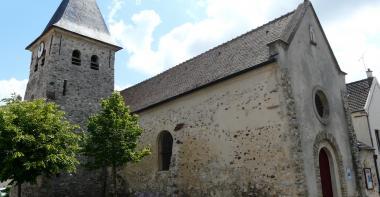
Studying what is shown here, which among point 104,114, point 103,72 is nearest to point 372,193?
point 104,114

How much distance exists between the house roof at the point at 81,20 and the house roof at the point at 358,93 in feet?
49.6

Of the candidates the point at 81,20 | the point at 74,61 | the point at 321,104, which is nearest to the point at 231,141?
the point at 321,104

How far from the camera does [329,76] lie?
48.0ft

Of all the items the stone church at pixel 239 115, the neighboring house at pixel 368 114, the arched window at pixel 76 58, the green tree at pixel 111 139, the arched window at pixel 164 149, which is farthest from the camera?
the arched window at pixel 76 58

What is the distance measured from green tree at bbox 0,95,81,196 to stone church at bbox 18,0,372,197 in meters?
4.39

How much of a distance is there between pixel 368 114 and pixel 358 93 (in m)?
1.78

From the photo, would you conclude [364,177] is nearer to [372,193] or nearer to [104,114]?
[372,193]

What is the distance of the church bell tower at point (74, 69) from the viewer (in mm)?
17789

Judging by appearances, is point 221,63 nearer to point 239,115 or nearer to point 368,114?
point 239,115

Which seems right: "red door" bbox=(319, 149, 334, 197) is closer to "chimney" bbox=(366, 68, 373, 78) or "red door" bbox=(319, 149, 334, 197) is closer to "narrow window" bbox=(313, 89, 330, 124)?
"narrow window" bbox=(313, 89, 330, 124)

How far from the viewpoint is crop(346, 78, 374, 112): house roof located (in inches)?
736

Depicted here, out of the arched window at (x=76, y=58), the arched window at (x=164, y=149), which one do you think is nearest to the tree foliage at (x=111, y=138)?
the arched window at (x=164, y=149)

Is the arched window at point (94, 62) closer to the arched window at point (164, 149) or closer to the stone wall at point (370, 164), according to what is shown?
the arched window at point (164, 149)

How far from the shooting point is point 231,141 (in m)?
13.0
